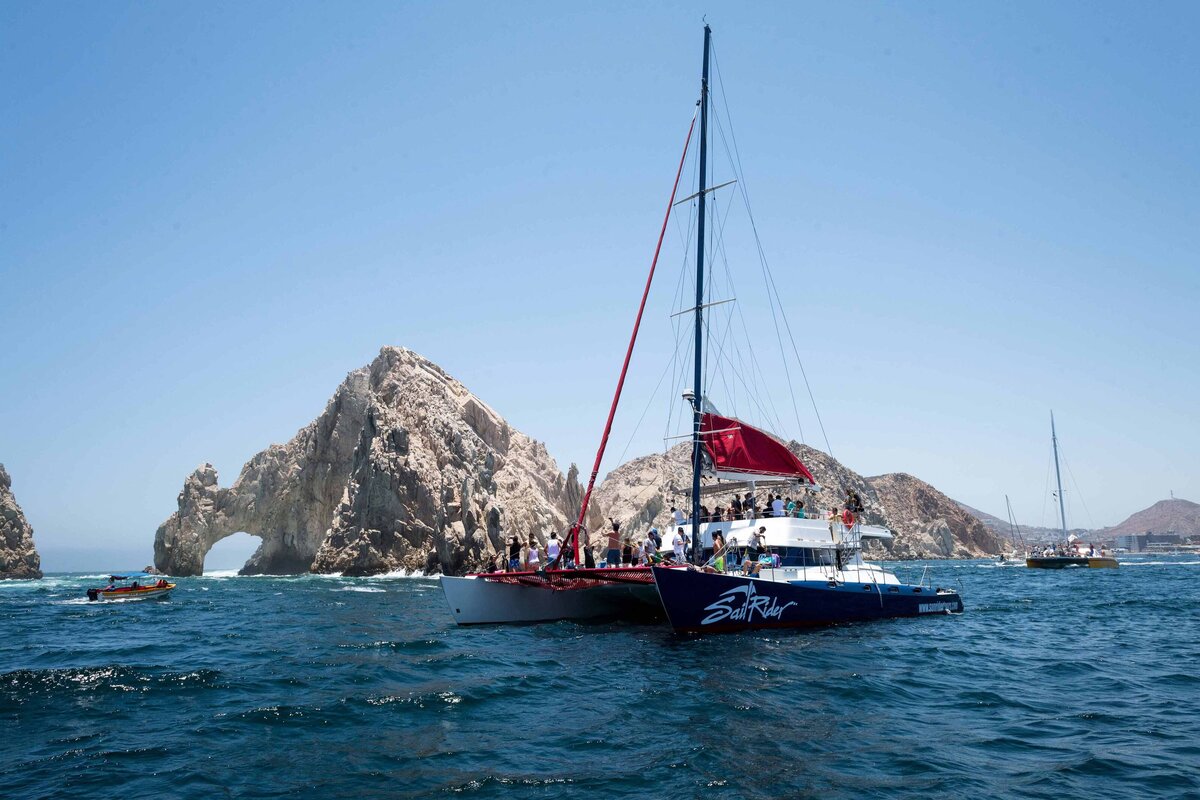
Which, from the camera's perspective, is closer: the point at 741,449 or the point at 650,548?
the point at 650,548

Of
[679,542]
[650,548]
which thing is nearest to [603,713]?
[679,542]

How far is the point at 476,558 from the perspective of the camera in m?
62.3

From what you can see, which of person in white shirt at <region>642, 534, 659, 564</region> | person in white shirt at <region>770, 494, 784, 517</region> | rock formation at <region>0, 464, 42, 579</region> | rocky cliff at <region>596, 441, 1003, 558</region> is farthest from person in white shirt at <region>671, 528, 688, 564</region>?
rock formation at <region>0, 464, 42, 579</region>

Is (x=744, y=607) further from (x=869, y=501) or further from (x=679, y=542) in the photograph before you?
(x=869, y=501)

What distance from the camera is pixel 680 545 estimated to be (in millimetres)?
24359

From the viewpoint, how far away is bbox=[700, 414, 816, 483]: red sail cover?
2533 cm

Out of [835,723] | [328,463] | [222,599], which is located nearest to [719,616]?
[835,723]

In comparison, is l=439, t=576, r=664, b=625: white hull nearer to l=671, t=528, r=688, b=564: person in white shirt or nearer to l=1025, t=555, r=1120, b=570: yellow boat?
l=671, t=528, r=688, b=564: person in white shirt

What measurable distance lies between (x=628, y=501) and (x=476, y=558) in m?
49.0

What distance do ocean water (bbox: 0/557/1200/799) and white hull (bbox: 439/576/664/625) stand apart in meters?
1.22

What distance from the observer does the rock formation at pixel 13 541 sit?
7206 centimetres

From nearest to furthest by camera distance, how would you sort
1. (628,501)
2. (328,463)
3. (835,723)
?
(835,723), (328,463), (628,501)

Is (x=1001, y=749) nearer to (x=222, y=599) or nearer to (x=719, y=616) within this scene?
(x=719, y=616)

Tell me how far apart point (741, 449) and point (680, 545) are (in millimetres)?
3879
